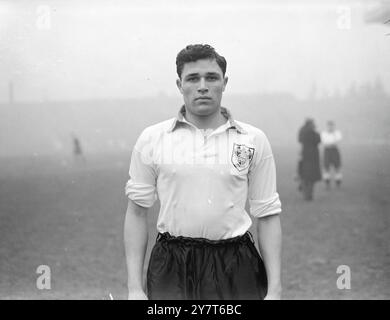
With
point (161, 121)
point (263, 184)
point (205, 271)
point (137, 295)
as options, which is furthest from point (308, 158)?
point (137, 295)

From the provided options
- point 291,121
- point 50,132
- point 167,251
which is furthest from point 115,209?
point 167,251

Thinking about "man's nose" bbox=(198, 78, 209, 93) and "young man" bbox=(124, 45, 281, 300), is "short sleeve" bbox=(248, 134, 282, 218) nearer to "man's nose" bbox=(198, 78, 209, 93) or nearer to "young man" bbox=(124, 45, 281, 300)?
"young man" bbox=(124, 45, 281, 300)

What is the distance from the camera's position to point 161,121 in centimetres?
280

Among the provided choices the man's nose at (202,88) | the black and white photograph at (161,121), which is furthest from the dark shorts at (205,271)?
the black and white photograph at (161,121)

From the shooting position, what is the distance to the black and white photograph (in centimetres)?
265

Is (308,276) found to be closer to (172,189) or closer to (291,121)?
(291,121)

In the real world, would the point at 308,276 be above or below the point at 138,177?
below

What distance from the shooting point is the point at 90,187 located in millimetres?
2875

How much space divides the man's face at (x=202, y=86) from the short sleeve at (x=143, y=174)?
174mm

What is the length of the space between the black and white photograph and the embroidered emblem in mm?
915

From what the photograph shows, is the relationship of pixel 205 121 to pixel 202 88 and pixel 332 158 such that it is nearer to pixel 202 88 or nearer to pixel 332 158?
pixel 202 88

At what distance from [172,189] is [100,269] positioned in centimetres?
154

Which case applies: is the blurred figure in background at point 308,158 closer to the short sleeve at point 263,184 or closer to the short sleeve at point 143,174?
the short sleeve at point 263,184

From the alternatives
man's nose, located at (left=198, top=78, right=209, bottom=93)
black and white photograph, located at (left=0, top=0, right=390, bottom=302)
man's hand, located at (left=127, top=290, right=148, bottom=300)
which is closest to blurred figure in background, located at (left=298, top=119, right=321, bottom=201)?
black and white photograph, located at (left=0, top=0, right=390, bottom=302)
